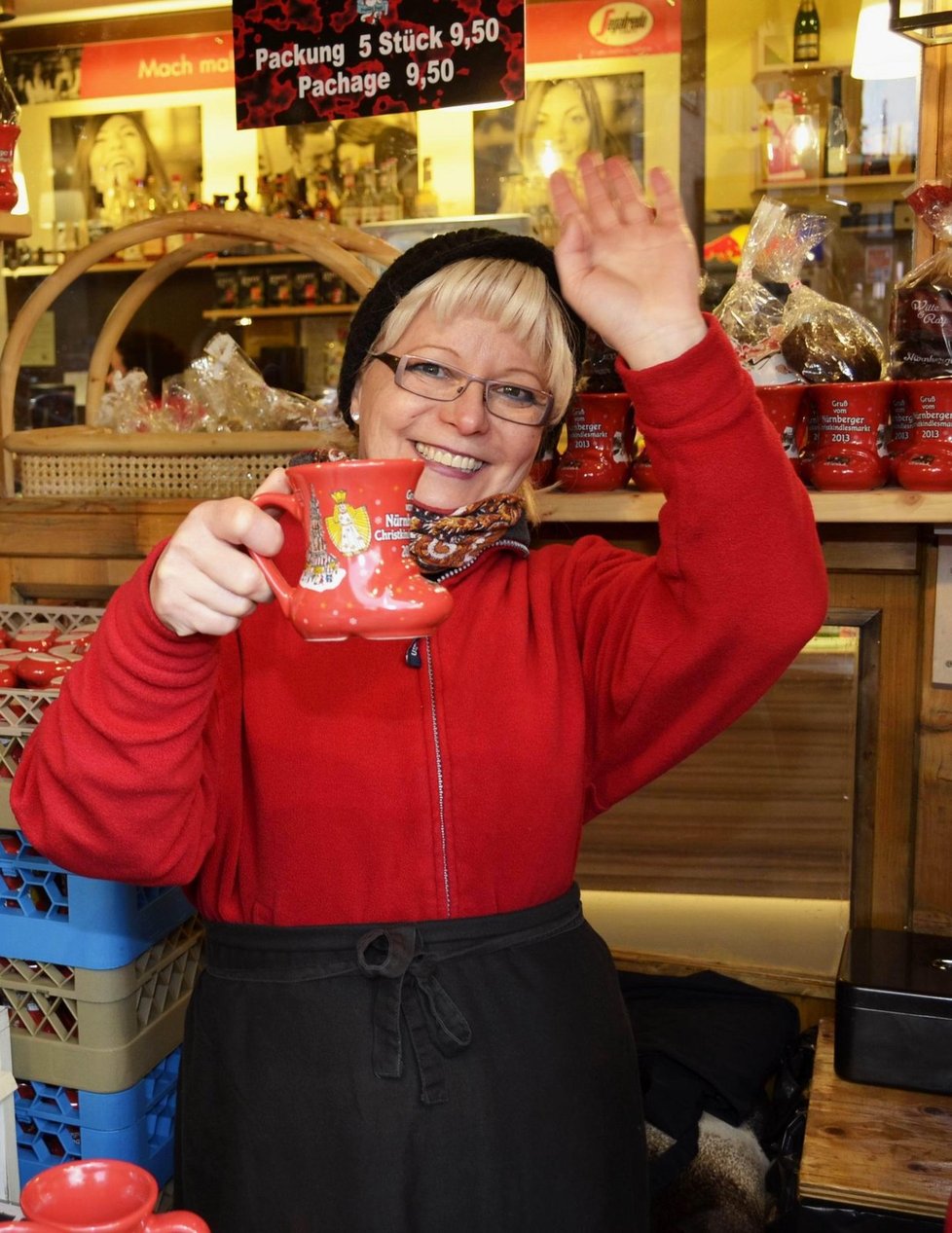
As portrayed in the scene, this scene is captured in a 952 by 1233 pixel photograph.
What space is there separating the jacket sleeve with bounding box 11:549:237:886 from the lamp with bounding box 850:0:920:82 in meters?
2.36

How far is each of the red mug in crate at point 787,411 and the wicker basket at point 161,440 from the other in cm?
64

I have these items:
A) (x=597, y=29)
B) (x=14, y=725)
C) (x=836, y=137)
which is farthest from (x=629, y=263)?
(x=597, y=29)

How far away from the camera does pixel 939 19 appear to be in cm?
159

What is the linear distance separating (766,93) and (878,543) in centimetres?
315

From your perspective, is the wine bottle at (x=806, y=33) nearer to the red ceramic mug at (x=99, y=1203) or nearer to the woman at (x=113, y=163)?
the woman at (x=113, y=163)

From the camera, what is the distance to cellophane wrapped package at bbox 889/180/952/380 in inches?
61.2

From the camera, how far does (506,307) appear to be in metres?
1.33

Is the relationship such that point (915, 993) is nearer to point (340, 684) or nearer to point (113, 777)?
point (340, 684)

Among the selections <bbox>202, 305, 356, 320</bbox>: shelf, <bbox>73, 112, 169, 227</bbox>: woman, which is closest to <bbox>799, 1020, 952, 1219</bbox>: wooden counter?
<bbox>202, 305, 356, 320</bbox>: shelf

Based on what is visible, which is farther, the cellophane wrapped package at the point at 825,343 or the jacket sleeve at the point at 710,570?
the cellophane wrapped package at the point at 825,343

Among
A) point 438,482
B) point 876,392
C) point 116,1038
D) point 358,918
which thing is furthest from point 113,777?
point 876,392

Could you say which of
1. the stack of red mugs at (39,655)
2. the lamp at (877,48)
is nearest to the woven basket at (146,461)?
the stack of red mugs at (39,655)

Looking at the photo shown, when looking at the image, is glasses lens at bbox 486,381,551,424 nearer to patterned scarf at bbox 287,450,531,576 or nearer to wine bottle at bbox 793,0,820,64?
patterned scarf at bbox 287,450,531,576

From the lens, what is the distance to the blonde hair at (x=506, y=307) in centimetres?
133
